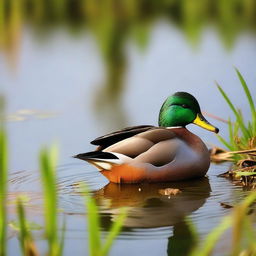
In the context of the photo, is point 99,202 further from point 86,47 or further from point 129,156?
point 86,47

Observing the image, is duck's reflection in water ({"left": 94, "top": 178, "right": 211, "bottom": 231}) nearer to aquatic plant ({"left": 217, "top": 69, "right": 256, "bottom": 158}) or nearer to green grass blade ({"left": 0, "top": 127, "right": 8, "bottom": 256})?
aquatic plant ({"left": 217, "top": 69, "right": 256, "bottom": 158})

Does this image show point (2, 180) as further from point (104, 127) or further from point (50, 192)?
point (104, 127)

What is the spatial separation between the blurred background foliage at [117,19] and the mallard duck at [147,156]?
14.7 ft

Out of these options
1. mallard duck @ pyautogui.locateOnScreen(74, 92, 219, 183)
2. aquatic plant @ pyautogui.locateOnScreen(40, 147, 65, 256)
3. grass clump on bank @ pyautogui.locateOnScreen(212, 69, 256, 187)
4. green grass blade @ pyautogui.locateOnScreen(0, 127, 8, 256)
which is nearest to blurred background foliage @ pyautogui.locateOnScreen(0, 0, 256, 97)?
grass clump on bank @ pyautogui.locateOnScreen(212, 69, 256, 187)

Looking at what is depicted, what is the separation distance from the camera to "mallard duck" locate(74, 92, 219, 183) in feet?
16.4

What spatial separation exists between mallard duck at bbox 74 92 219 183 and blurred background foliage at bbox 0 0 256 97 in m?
4.49

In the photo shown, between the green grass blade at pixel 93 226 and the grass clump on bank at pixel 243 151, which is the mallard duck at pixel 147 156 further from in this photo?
the green grass blade at pixel 93 226

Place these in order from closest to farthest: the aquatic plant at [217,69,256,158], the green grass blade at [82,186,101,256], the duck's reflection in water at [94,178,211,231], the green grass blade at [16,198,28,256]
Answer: the green grass blade at [82,186,101,256] < the green grass blade at [16,198,28,256] < the duck's reflection in water at [94,178,211,231] < the aquatic plant at [217,69,256,158]

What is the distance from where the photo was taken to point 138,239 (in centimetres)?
364

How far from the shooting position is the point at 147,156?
5.00 meters

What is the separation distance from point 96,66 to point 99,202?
659 centimetres

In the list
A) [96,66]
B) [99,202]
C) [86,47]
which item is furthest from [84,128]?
[86,47]

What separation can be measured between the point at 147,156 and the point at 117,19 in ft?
37.9

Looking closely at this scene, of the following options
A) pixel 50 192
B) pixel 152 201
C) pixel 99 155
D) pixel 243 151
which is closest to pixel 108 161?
pixel 99 155
